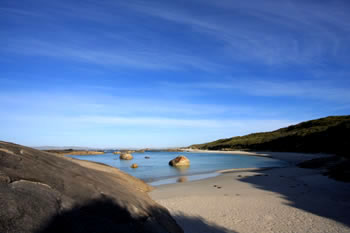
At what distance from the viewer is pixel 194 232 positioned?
7.79 m

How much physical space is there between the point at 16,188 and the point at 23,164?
100cm

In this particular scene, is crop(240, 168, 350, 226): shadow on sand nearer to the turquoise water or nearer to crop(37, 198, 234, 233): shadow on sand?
crop(37, 198, 234, 233): shadow on sand

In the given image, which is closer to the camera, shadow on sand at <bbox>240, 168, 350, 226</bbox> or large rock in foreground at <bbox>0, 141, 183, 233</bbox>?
large rock in foreground at <bbox>0, 141, 183, 233</bbox>

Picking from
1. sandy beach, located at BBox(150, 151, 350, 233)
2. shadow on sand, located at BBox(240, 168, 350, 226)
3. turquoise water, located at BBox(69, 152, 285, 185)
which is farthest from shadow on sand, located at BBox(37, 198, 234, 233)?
turquoise water, located at BBox(69, 152, 285, 185)

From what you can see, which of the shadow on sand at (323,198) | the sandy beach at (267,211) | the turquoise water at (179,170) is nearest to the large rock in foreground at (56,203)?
the sandy beach at (267,211)

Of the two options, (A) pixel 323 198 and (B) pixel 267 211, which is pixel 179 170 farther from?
(B) pixel 267 211

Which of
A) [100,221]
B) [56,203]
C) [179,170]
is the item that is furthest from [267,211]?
[179,170]

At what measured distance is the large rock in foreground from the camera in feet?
10.5

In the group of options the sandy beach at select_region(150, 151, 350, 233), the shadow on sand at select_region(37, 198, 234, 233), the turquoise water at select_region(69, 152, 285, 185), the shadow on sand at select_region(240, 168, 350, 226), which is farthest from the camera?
the turquoise water at select_region(69, 152, 285, 185)

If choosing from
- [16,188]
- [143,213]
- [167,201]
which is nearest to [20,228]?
[16,188]

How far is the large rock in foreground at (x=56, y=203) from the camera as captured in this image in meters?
3.21

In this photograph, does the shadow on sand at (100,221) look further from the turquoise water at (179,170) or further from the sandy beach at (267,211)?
the turquoise water at (179,170)

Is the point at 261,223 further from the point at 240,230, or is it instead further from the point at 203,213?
the point at 203,213

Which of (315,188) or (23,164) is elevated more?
(23,164)
